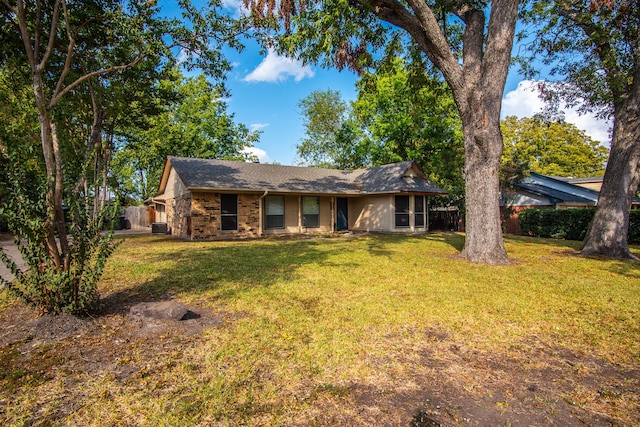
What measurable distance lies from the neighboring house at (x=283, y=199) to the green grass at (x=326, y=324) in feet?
21.9

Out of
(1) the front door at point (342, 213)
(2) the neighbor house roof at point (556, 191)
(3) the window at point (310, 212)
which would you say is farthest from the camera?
(1) the front door at point (342, 213)

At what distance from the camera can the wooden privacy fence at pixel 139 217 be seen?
83.5 feet

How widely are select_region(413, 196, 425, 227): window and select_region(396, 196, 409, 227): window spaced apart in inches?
18.6

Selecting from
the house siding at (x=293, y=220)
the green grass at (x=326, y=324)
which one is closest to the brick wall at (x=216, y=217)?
the house siding at (x=293, y=220)

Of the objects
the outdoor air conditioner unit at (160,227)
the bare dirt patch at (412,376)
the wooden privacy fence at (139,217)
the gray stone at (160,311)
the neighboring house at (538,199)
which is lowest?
the bare dirt patch at (412,376)

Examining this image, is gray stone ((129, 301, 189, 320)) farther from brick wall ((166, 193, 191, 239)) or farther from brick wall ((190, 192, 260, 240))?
brick wall ((166, 193, 191, 239))

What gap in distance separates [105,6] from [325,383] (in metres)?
8.04

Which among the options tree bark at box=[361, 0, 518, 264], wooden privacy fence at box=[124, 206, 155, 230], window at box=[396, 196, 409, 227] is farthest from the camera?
wooden privacy fence at box=[124, 206, 155, 230]

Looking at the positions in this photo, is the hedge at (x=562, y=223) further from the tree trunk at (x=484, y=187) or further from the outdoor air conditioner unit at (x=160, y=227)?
the outdoor air conditioner unit at (x=160, y=227)

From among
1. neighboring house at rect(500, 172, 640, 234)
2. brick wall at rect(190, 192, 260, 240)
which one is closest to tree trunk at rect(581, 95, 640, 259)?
neighboring house at rect(500, 172, 640, 234)

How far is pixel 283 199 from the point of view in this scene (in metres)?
16.8


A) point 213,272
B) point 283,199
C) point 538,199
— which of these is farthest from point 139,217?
point 538,199

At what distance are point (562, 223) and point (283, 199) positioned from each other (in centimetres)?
1331

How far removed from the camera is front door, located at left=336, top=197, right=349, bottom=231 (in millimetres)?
18906
